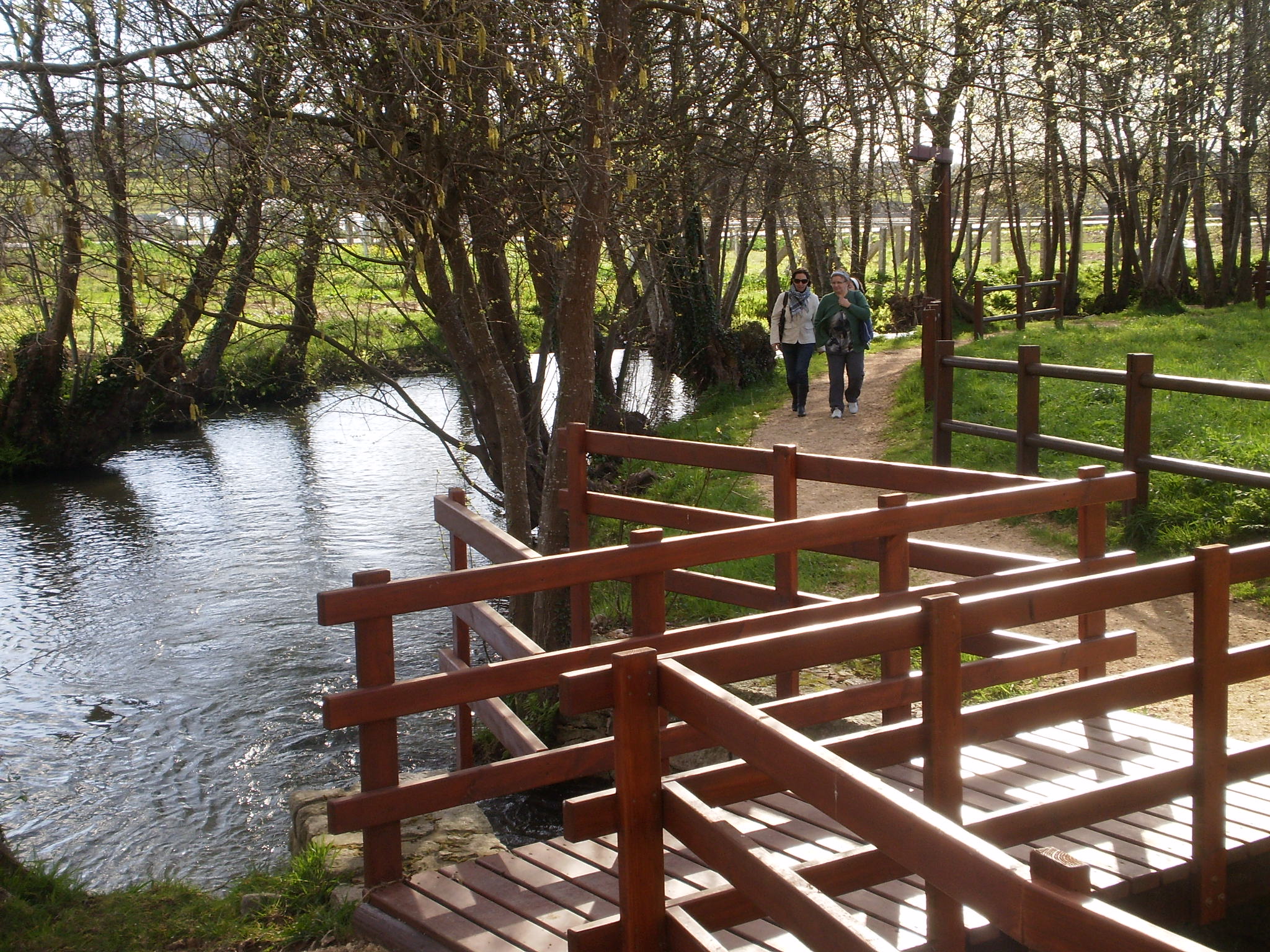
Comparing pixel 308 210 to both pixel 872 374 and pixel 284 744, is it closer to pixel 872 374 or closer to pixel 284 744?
pixel 284 744

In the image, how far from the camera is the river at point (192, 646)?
22.2 ft

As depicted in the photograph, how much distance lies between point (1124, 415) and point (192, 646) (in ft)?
25.0

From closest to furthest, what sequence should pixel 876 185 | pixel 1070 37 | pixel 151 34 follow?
pixel 151 34
pixel 1070 37
pixel 876 185

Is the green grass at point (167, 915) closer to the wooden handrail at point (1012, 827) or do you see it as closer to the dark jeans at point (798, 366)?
the wooden handrail at point (1012, 827)

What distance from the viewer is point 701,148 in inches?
348

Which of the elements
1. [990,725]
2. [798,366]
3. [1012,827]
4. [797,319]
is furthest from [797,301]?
[1012,827]

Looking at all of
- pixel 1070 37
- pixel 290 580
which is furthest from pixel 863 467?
pixel 1070 37

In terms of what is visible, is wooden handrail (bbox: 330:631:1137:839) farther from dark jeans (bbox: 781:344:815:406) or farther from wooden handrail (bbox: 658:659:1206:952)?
dark jeans (bbox: 781:344:815:406)

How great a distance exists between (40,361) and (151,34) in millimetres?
12741

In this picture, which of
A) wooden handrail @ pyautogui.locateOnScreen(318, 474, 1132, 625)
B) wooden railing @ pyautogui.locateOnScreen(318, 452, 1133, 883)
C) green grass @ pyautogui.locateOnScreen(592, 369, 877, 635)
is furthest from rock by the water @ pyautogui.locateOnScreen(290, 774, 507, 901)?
green grass @ pyautogui.locateOnScreen(592, 369, 877, 635)

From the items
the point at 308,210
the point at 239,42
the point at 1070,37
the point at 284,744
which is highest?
the point at 1070,37

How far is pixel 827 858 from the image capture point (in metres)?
3.14

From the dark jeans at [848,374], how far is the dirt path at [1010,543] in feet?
0.78

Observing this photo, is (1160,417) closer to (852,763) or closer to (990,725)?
(990,725)
